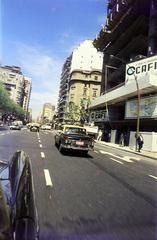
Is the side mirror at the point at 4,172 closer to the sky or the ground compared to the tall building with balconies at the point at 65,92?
closer to the ground

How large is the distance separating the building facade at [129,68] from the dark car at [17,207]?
3382cm

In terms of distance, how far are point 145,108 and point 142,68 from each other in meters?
8.12

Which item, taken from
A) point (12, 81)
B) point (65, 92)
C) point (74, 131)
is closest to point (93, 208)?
point (74, 131)

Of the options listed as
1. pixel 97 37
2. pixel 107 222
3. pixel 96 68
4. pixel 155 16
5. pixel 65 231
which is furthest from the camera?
pixel 96 68

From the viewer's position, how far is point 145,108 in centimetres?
4319

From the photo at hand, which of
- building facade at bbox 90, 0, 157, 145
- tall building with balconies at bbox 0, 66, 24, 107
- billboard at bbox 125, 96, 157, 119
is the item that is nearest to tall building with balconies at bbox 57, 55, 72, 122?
tall building with balconies at bbox 0, 66, 24, 107

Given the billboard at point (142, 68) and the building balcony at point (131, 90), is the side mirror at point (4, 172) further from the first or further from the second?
the billboard at point (142, 68)

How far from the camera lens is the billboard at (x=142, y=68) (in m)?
46.1

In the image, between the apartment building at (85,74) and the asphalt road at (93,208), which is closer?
the asphalt road at (93,208)

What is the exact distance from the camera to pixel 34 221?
2.49 meters

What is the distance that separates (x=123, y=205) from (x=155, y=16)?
4939cm

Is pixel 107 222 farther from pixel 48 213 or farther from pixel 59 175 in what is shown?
pixel 59 175

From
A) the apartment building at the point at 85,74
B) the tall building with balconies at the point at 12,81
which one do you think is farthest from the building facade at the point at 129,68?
the tall building with balconies at the point at 12,81

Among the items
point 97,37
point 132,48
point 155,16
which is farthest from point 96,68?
point 155,16
